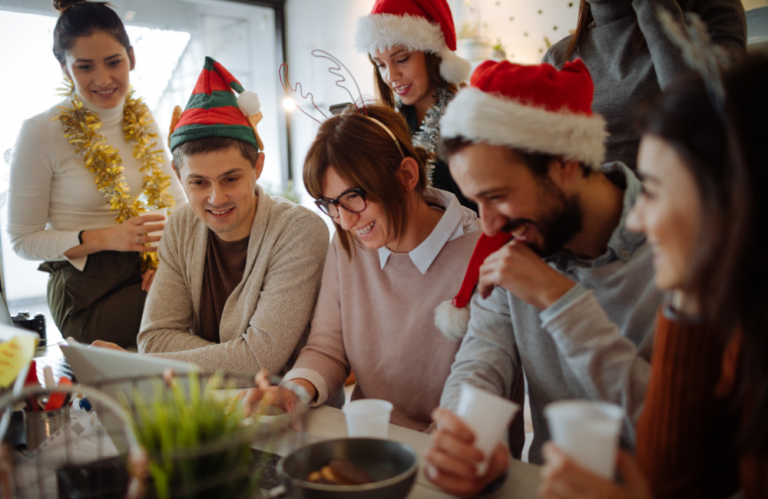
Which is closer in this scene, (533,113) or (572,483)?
(572,483)

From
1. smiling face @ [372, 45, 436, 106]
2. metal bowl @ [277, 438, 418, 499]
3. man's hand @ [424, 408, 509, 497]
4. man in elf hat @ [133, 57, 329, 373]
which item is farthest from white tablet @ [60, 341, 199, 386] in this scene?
smiling face @ [372, 45, 436, 106]

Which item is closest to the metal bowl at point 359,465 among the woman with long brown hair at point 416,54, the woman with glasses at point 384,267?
the woman with glasses at point 384,267

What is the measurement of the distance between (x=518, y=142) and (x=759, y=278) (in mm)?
513

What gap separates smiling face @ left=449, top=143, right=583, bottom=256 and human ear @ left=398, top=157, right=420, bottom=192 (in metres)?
0.38

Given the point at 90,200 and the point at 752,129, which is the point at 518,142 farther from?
the point at 90,200

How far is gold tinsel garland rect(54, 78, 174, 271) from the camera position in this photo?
217 cm

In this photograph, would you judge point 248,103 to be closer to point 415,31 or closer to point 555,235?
point 415,31

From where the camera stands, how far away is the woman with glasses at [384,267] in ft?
4.80

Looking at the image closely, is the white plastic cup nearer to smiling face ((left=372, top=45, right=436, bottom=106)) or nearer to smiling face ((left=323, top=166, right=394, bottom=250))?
smiling face ((left=323, top=166, right=394, bottom=250))

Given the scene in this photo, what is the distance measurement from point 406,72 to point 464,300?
114 cm

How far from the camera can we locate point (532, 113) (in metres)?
1.07

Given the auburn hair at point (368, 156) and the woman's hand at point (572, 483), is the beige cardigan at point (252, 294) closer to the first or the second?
the auburn hair at point (368, 156)

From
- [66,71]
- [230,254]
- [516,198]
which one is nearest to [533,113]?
[516,198]

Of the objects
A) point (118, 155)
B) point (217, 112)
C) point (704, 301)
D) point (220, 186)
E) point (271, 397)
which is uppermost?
point (217, 112)
